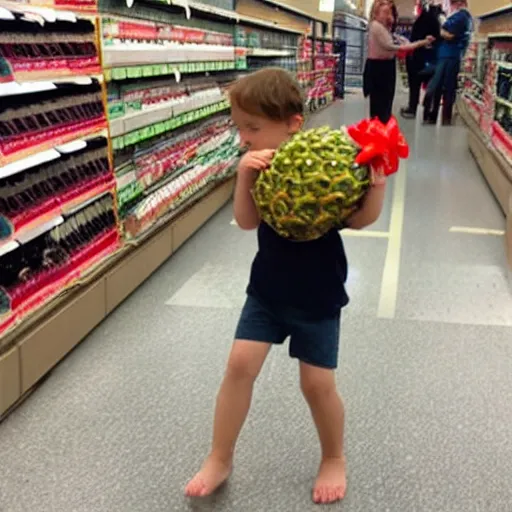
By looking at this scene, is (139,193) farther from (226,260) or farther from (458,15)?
(458,15)

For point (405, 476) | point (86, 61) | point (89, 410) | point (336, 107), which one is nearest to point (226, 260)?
point (86, 61)

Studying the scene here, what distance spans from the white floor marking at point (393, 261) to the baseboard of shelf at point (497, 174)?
0.61 m

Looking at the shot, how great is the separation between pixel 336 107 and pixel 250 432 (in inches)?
461

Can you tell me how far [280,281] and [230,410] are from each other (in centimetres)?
38

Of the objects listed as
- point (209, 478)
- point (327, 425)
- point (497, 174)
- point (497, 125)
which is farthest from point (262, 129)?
point (497, 125)

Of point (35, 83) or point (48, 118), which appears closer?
point (35, 83)

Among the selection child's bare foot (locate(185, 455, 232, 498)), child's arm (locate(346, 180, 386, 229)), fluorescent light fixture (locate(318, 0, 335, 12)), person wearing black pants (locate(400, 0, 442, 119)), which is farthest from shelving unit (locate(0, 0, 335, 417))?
fluorescent light fixture (locate(318, 0, 335, 12))

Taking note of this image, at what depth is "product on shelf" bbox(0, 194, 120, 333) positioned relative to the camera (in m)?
2.24

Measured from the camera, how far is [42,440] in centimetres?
204

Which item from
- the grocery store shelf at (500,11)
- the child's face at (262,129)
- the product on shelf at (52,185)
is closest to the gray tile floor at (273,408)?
the product on shelf at (52,185)

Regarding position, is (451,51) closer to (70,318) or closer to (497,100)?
(497,100)

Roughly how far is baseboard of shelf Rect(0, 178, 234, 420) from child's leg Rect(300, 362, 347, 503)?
102 cm

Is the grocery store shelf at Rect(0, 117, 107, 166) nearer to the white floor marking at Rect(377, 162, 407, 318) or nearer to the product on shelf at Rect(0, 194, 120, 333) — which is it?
the product on shelf at Rect(0, 194, 120, 333)

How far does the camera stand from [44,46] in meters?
2.40
